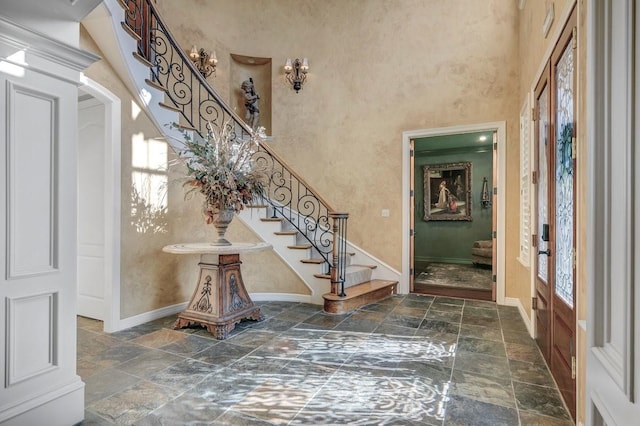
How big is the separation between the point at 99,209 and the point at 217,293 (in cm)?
169

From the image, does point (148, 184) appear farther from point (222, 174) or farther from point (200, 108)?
point (200, 108)

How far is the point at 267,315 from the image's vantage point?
401 centimetres

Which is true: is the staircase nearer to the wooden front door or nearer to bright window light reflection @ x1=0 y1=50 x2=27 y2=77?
bright window light reflection @ x1=0 y1=50 x2=27 y2=77

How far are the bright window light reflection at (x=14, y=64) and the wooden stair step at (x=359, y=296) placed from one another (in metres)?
3.38

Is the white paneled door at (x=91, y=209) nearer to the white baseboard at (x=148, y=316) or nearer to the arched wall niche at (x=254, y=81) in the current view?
the white baseboard at (x=148, y=316)

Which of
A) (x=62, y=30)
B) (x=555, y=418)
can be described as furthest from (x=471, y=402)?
(x=62, y=30)

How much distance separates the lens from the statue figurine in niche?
5863 mm

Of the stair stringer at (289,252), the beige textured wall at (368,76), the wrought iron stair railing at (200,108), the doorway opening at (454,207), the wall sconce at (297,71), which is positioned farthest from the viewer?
the doorway opening at (454,207)

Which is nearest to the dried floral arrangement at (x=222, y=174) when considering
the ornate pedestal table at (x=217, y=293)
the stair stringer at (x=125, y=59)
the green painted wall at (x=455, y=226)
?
the ornate pedestal table at (x=217, y=293)

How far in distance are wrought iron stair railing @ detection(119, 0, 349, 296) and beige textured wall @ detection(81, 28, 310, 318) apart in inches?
17.1

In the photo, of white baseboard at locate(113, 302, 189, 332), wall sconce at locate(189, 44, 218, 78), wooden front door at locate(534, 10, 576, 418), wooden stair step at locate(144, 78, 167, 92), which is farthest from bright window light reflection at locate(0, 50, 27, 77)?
wall sconce at locate(189, 44, 218, 78)

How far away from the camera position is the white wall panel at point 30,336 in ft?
5.59

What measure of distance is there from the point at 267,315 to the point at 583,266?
10.2 feet

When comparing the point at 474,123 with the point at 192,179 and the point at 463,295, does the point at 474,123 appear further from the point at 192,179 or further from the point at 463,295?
the point at 192,179
